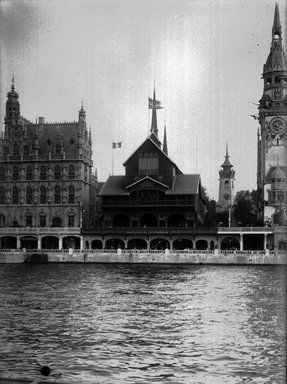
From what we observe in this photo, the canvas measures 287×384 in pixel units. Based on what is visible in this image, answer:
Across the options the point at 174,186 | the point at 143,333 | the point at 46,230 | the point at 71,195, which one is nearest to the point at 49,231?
the point at 46,230

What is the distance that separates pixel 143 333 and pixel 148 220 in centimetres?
7341

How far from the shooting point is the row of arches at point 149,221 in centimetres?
9769

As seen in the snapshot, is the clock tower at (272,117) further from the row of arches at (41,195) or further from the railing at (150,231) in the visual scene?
the row of arches at (41,195)

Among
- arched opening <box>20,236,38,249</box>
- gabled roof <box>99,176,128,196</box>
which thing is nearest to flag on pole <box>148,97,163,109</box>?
gabled roof <box>99,176,128,196</box>

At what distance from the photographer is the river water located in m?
19.3

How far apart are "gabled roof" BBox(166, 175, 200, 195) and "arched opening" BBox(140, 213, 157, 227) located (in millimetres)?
5082

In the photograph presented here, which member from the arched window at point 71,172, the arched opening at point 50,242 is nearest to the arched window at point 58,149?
the arched window at point 71,172

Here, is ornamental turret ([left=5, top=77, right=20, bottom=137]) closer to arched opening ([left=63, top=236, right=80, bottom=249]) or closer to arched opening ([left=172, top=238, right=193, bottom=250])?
arched opening ([left=63, top=236, right=80, bottom=249])

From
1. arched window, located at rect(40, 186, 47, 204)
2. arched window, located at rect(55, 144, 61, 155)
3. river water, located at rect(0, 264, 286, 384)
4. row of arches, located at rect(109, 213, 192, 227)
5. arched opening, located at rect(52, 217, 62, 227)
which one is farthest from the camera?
arched window, located at rect(55, 144, 61, 155)

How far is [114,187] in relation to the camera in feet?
331

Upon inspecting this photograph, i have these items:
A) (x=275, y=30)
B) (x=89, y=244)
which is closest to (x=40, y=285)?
(x=89, y=244)

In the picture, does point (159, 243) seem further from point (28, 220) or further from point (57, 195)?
point (28, 220)

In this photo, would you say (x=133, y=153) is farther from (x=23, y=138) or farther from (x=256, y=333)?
(x=256, y=333)

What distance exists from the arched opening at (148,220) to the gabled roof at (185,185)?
16.7ft
